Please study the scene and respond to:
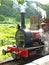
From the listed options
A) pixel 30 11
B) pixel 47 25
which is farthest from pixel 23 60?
pixel 30 11

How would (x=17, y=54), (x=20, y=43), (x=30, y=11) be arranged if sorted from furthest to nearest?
(x=30, y=11)
(x=20, y=43)
(x=17, y=54)

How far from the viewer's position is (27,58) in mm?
7359

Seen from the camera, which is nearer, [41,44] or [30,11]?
[41,44]

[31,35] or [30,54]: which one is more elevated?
[31,35]

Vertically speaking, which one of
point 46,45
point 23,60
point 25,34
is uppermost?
point 25,34

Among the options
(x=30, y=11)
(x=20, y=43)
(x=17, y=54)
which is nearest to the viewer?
(x=17, y=54)

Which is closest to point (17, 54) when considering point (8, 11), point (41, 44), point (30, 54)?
point (30, 54)

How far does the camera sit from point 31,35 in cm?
730

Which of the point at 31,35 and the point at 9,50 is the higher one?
the point at 31,35

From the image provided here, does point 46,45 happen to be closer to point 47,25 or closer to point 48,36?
point 48,36

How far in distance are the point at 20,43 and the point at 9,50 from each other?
0.49m

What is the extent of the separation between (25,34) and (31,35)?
0.33 metres

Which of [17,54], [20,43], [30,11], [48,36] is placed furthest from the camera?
[30,11]

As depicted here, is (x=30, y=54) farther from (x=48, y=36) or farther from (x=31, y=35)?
(x=48, y=36)
